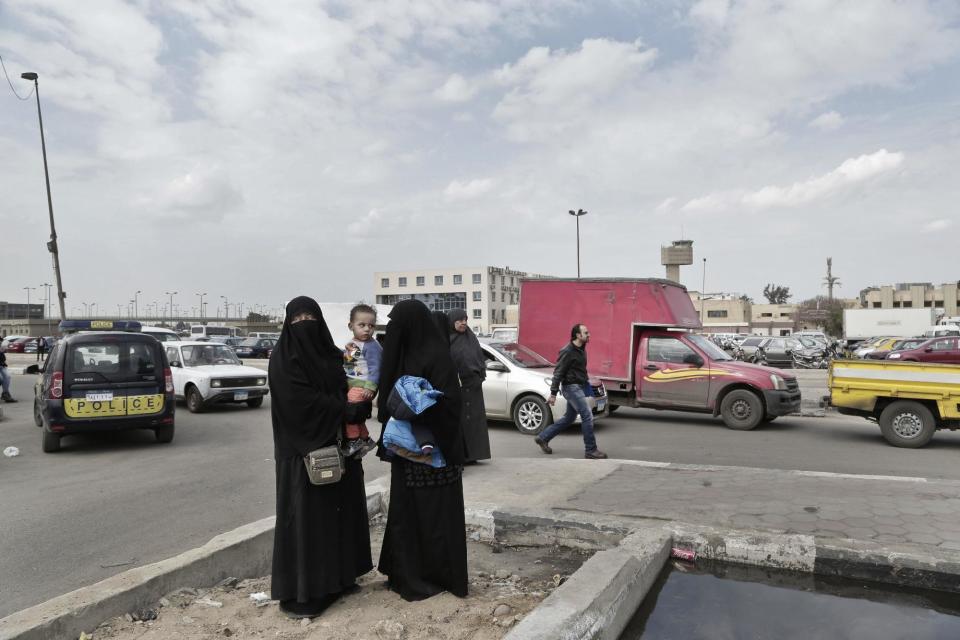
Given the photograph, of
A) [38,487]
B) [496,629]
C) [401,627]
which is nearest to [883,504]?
[496,629]

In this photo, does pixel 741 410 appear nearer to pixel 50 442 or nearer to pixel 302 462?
pixel 302 462

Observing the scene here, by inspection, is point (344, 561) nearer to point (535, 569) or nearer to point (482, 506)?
point (535, 569)

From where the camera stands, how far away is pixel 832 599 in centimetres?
412

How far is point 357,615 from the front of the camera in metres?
3.71

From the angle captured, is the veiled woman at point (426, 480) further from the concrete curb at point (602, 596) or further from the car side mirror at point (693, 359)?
the car side mirror at point (693, 359)

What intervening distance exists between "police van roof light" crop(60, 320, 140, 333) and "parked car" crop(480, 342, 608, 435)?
6020mm

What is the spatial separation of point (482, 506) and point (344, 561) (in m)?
1.81

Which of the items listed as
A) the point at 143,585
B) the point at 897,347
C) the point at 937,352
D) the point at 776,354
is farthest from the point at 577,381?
the point at 776,354

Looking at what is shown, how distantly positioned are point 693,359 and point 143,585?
977 cm

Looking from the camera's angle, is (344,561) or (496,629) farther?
(344,561)

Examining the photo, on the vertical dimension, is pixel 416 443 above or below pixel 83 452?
above

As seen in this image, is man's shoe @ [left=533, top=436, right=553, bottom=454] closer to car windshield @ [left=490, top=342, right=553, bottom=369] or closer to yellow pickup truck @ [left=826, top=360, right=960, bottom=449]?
car windshield @ [left=490, top=342, right=553, bottom=369]

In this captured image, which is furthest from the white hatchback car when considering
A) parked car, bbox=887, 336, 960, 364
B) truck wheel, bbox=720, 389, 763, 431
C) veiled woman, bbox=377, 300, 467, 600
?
parked car, bbox=887, 336, 960, 364

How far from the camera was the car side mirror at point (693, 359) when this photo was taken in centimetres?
1175
